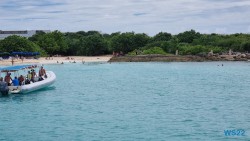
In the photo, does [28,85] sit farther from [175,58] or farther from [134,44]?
[134,44]

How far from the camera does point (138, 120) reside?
22.7 meters

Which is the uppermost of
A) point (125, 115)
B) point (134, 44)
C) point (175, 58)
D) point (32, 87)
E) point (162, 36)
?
point (162, 36)

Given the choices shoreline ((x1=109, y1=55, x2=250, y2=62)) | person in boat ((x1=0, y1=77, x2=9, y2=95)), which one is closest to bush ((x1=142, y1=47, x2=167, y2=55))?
shoreline ((x1=109, y1=55, x2=250, y2=62))

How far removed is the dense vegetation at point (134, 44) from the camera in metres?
94.1

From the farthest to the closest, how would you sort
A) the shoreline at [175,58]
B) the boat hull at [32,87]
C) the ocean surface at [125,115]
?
the shoreline at [175,58]
the boat hull at [32,87]
the ocean surface at [125,115]

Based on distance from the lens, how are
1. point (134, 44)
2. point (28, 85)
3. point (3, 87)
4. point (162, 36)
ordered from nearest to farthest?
point (3, 87) → point (28, 85) → point (134, 44) → point (162, 36)

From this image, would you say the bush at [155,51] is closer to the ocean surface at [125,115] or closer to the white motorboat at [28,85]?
the white motorboat at [28,85]

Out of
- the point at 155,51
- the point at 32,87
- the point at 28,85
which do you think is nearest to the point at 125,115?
the point at 28,85

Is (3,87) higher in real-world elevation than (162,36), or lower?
lower

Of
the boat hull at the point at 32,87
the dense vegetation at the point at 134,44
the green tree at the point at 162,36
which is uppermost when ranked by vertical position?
the green tree at the point at 162,36

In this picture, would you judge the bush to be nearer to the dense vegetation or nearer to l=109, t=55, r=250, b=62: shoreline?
the dense vegetation

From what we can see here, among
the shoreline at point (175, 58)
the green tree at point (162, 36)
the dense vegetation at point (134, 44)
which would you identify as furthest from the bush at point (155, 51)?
the green tree at point (162, 36)

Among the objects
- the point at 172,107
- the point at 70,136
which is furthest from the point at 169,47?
the point at 70,136

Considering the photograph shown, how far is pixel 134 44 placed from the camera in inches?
4181
